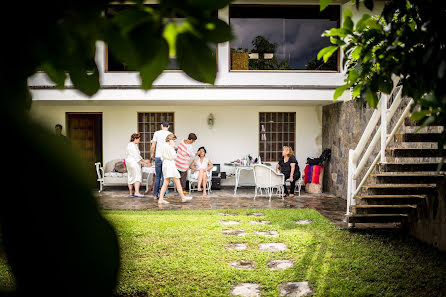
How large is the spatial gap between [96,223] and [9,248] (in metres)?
0.07

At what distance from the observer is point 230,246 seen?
237 inches

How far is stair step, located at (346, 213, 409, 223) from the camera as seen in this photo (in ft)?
22.1

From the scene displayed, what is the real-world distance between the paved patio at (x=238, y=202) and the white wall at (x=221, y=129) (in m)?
1.66

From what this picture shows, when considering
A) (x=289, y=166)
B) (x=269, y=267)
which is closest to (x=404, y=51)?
(x=269, y=267)

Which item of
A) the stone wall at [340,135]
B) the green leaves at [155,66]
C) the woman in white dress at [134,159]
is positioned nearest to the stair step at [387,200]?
the stone wall at [340,135]

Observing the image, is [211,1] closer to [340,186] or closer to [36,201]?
[36,201]

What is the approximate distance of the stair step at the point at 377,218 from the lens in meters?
6.73

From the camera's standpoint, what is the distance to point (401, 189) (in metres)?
6.25

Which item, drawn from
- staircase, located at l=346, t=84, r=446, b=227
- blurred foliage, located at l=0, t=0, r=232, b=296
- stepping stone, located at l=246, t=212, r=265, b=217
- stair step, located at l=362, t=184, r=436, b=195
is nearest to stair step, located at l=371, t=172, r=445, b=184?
staircase, located at l=346, t=84, r=446, b=227

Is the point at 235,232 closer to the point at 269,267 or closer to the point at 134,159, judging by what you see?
the point at 269,267

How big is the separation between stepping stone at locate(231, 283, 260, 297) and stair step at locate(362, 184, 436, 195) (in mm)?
2704

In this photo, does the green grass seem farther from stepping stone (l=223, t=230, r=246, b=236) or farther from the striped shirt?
the striped shirt

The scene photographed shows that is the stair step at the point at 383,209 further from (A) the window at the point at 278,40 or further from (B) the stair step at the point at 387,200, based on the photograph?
(A) the window at the point at 278,40

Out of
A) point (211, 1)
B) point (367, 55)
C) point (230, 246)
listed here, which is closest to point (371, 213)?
point (230, 246)
